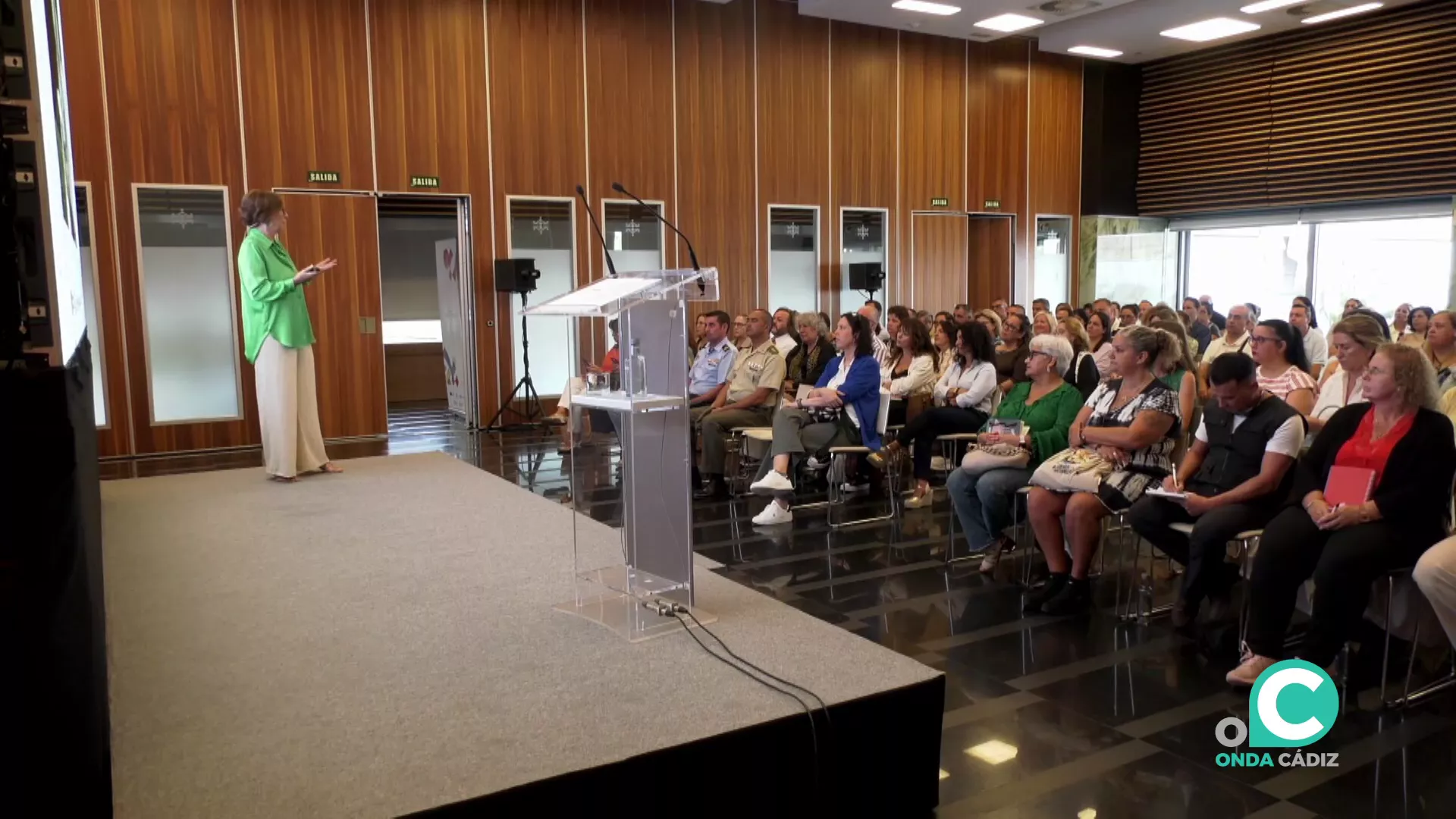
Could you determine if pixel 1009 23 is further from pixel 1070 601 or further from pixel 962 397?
pixel 1070 601

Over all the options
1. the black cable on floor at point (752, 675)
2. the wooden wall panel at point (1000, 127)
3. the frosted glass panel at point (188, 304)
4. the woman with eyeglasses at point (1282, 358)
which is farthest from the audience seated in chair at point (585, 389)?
the wooden wall panel at point (1000, 127)

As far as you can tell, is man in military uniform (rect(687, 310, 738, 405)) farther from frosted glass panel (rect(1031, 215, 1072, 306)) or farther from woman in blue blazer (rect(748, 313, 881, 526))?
frosted glass panel (rect(1031, 215, 1072, 306))

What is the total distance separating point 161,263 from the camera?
837 cm

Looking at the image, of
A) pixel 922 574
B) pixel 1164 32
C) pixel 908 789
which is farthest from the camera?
pixel 1164 32

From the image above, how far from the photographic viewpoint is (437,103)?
30.6 ft

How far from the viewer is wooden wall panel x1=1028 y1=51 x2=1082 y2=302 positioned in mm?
12906

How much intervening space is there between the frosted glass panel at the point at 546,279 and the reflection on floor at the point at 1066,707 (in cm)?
532

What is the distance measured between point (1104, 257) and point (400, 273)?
30.2 feet

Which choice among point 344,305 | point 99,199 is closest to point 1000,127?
point 344,305

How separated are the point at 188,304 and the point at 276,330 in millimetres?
3497

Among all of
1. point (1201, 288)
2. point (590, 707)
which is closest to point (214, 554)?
point (590, 707)

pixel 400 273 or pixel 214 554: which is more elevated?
pixel 400 273

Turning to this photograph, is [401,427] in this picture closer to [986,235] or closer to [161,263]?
[161,263]

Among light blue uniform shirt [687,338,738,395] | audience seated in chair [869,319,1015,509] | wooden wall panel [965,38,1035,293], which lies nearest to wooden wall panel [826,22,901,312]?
wooden wall panel [965,38,1035,293]
